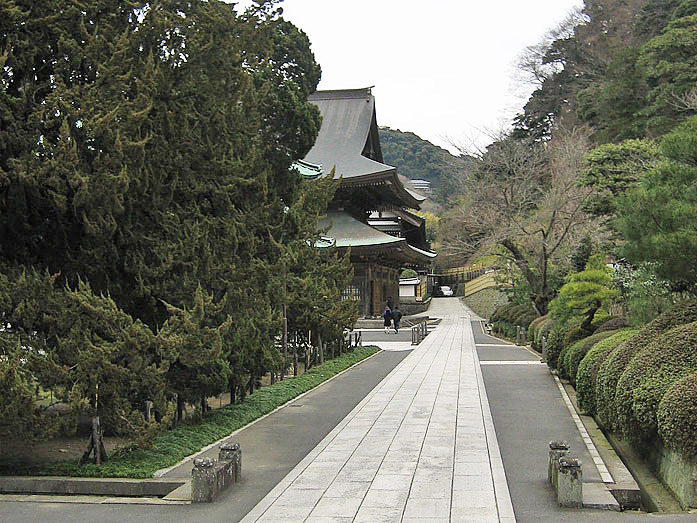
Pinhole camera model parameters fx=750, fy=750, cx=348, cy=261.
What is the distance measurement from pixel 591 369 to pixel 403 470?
15.5 feet

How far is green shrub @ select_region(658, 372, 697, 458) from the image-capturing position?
647 centimetres

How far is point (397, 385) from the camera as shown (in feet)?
49.9

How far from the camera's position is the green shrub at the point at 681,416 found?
255 inches

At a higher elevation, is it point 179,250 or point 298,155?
point 298,155

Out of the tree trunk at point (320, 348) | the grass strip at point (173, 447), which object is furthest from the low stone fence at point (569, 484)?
the tree trunk at point (320, 348)

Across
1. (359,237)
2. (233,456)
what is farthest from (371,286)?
(233,456)

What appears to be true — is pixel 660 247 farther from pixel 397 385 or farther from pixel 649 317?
pixel 397 385

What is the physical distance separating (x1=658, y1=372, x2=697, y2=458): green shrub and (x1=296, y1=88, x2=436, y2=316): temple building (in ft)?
92.7

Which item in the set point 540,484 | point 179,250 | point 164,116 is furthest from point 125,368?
point 540,484

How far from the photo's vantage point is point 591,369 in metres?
11.2

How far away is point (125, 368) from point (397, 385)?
8.25 metres

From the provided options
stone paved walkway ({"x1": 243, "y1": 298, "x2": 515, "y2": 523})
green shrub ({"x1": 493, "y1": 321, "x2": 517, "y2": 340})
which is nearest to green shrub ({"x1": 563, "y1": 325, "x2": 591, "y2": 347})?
stone paved walkway ({"x1": 243, "y1": 298, "x2": 515, "y2": 523})

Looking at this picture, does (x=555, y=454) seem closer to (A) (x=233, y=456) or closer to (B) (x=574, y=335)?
(A) (x=233, y=456)

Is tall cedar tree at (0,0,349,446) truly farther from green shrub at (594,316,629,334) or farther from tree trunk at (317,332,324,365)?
tree trunk at (317,332,324,365)
